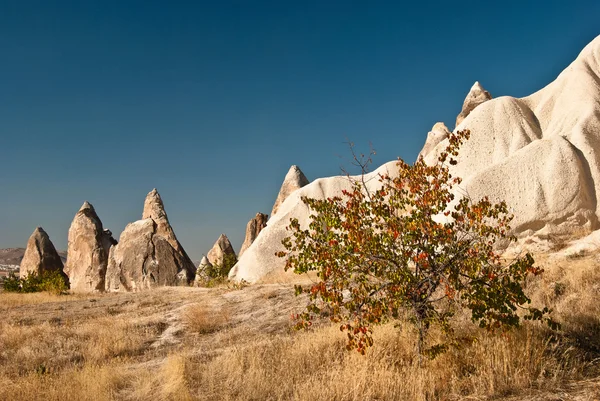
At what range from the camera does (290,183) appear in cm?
3419

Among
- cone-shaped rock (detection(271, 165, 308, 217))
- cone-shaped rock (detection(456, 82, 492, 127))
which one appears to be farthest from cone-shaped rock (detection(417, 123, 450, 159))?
cone-shaped rock (detection(271, 165, 308, 217))

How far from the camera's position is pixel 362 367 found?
621 cm

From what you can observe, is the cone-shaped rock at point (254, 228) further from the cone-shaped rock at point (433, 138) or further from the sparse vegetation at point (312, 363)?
the sparse vegetation at point (312, 363)

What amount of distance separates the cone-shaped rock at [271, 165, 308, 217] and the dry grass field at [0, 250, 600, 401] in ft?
73.0

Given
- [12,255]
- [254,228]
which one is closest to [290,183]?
[254,228]

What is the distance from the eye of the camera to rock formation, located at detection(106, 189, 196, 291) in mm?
26094

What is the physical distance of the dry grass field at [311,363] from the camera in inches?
221

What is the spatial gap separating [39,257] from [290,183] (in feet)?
59.4

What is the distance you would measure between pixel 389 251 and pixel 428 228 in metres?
0.59

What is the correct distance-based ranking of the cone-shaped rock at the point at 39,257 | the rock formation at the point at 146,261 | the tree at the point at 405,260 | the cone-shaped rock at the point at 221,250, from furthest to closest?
1. the cone-shaped rock at the point at 221,250
2. the cone-shaped rock at the point at 39,257
3. the rock formation at the point at 146,261
4. the tree at the point at 405,260

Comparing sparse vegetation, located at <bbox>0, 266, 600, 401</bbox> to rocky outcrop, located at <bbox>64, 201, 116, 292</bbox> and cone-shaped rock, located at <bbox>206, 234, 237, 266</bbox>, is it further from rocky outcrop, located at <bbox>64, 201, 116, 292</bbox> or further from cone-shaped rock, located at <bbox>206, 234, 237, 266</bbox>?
cone-shaped rock, located at <bbox>206, 234, 237, 266</bbox>

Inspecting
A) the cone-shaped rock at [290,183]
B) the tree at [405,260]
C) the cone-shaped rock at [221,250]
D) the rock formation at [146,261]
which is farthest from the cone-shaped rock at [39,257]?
the tree at [405,260]

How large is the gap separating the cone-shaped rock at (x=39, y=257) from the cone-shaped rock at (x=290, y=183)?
15444mm

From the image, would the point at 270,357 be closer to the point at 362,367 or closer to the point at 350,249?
the point at 362,367
